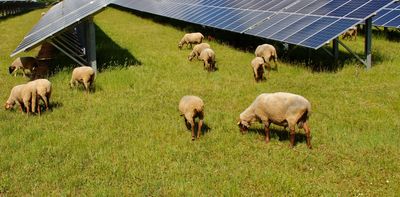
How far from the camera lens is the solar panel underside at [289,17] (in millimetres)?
17438

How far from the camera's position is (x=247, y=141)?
1015 centimetres

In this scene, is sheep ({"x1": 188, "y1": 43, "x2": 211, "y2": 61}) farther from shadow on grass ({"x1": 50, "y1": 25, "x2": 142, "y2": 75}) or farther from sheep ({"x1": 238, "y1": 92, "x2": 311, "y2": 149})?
sheep ({"x1": 238, "y1": 92, "x2": 311, "y2": 149})

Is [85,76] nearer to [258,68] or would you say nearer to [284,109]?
[258,68]

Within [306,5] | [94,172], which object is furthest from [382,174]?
[306,5]

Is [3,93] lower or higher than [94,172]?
lower

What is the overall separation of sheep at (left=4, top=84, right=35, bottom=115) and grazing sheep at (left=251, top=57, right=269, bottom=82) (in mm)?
7862

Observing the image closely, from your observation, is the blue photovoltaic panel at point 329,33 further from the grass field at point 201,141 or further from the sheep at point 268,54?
the sheep at point 268,54

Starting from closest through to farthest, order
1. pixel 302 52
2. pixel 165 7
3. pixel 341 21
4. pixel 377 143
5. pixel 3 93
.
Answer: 1. pixel 377 143
2. pixel 3 93
3. pixel 341 21
4. pixel 302 52
5. pixel 165 7

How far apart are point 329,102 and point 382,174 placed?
498cm

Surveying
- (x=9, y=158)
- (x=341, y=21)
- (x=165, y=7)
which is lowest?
(x=165, y=7)

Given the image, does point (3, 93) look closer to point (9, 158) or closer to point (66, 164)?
point (9, 158)

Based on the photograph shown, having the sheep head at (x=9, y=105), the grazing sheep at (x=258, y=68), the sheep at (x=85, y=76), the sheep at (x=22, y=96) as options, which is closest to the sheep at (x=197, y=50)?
the grazing sheep at (x=258, y=68)

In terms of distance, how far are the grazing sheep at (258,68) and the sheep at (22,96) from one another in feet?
25.8

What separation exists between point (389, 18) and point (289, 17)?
378 inches
